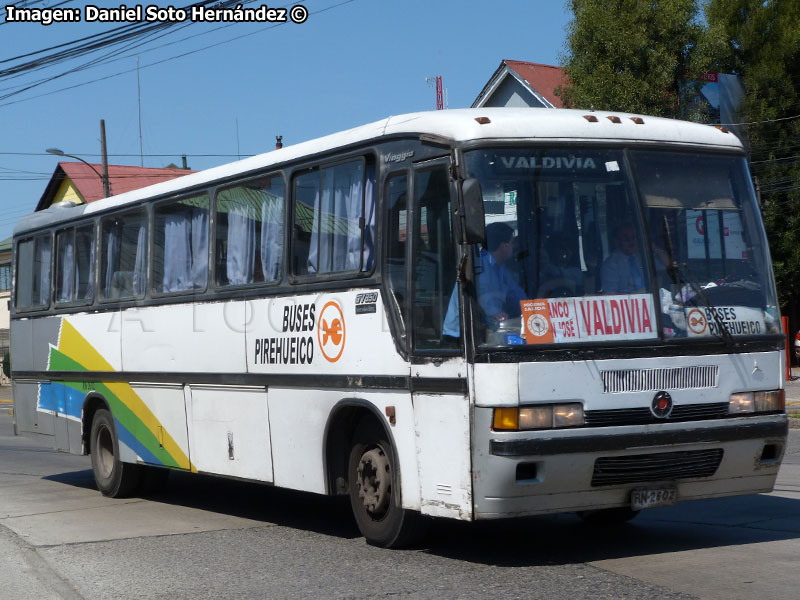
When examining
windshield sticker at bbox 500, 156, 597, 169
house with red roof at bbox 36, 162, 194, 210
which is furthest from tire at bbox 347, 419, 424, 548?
A: house with red roof at bbox 36, 162, 194, 210

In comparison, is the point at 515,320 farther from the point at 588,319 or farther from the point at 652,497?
the point at 652,497

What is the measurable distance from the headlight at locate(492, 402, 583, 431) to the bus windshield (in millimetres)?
406

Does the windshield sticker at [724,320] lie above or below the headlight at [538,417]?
above

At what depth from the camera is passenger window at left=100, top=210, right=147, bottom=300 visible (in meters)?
12.2

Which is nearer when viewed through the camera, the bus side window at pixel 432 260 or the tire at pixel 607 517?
the bus side window at pixel 432 260

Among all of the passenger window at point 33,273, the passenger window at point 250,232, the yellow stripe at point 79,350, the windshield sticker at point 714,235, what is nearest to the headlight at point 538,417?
the windshield sticker at point 714,235

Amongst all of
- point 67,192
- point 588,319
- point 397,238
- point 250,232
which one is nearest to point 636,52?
point 250,232

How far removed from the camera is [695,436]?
7582 mm

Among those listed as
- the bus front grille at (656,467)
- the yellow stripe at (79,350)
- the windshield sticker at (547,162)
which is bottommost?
the bus front grille at (656,467)

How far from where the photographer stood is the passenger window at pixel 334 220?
28.3ft

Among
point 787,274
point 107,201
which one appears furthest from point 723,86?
point 107,201

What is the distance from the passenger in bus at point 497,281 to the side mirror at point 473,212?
226 mm

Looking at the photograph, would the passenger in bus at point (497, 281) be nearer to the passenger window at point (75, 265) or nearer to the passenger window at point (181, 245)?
the passenger window at point (181, 245)

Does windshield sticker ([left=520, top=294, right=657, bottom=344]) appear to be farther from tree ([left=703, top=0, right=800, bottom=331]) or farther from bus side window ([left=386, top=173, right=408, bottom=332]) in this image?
tree ([left=703, top=0, right=800, bottom=331])
